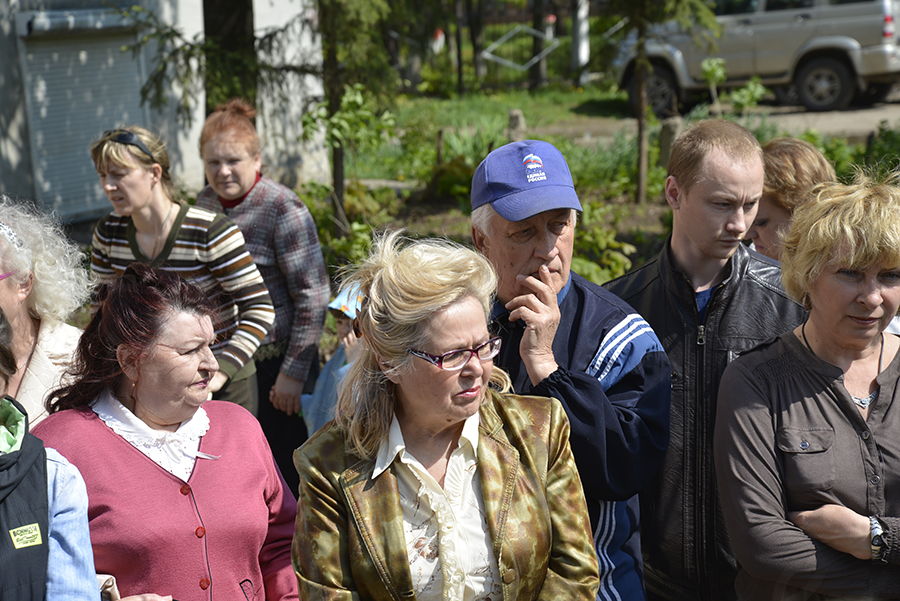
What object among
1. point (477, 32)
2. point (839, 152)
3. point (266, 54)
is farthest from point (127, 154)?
point (477, 32)

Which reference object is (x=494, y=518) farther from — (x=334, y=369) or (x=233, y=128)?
(x=233, y=128)

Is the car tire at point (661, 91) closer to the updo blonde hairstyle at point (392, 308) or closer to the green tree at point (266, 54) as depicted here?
the green tree at point (266, 54)

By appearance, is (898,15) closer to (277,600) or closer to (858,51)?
(858,51)

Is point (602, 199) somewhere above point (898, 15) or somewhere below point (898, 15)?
below

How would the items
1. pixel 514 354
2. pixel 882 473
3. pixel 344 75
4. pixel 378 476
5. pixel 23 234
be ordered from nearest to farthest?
pixel 378 476 < pixel 882 473 < pixel 514 354 < pixel 23 234 < pixel 344 75

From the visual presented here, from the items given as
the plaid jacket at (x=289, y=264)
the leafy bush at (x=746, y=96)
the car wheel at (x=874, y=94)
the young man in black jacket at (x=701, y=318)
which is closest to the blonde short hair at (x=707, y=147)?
the young man in black jacket at (x=701, y=318)

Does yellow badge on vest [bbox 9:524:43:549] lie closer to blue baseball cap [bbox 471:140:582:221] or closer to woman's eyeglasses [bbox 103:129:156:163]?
blue baseball cap [bbox 471:140:582:221]

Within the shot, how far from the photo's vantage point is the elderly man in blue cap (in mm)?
2129

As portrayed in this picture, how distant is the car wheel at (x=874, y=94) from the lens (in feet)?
42.3

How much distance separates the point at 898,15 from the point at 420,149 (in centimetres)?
727

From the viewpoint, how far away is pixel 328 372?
12.1 ft

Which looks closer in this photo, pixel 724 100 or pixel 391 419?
pixel 391 419

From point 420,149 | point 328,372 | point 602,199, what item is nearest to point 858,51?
point 602,199

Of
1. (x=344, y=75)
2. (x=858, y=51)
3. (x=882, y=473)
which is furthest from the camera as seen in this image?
(x=858, y=51)
